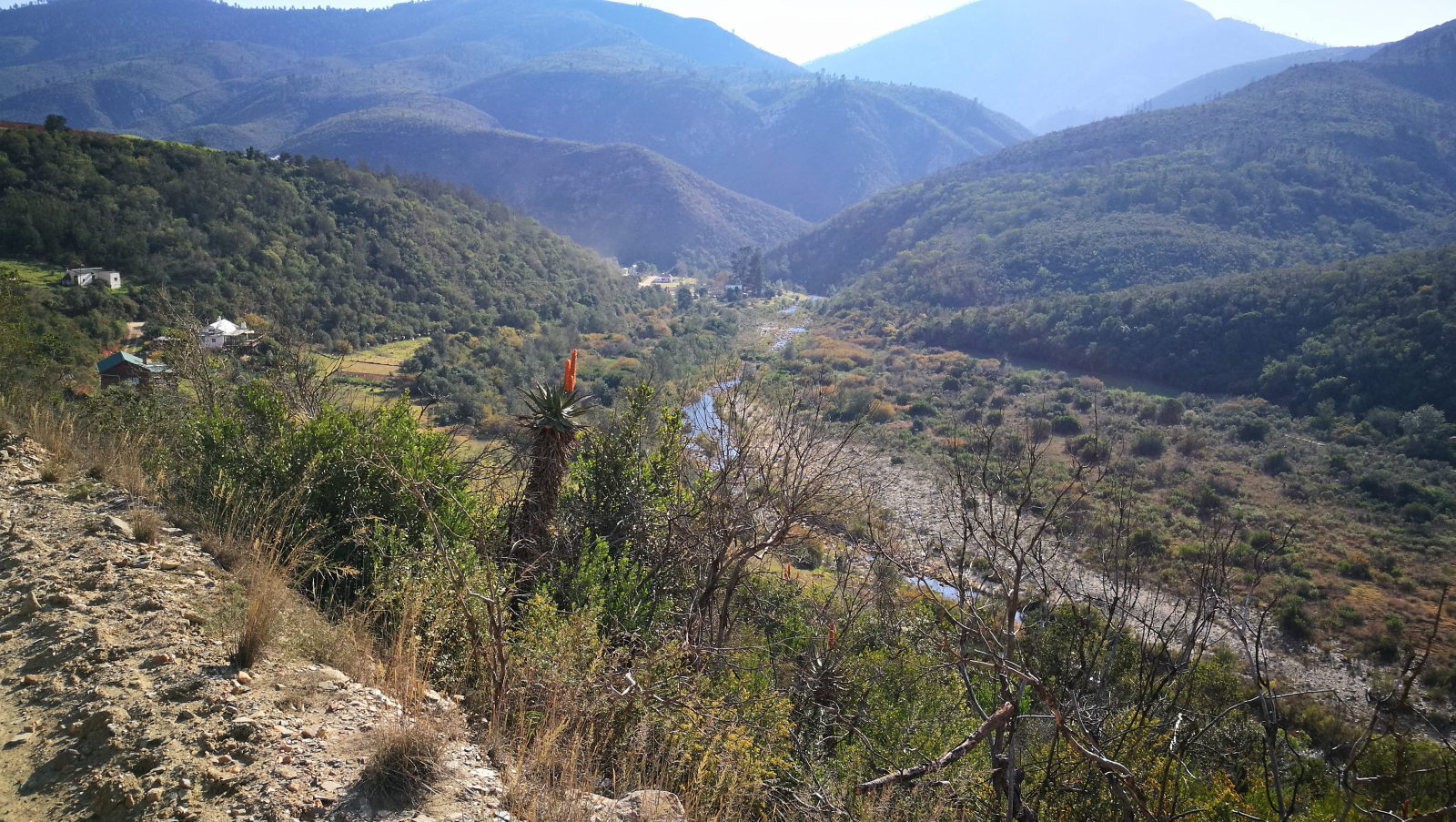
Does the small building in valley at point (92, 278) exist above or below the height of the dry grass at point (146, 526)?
below

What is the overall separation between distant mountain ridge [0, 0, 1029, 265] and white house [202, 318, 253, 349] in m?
73.1

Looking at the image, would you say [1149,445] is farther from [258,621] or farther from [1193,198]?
[1193,198]

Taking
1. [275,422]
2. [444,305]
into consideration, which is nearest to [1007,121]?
[444,305]

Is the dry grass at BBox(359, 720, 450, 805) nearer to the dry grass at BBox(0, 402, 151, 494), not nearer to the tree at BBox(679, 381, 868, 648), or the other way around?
the tree at BBox(679, 381, 868, 648)

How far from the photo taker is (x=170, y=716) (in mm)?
2842

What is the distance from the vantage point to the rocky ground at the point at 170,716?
251cm

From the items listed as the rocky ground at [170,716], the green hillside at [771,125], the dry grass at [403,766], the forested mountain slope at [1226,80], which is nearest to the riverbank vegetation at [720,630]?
the rocky ground at [170,716]

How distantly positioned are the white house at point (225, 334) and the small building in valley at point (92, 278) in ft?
23.5

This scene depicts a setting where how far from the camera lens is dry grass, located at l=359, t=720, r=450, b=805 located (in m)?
2.69

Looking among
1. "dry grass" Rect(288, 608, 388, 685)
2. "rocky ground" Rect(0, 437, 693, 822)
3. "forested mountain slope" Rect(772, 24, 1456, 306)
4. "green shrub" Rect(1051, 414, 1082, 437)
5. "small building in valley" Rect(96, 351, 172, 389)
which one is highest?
"forested mountain slope" Rect(772, 24, 1456, 306)

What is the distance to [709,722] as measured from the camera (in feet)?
11.5

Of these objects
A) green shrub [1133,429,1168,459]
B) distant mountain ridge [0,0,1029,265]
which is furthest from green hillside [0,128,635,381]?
distant mountain ridge [0,0,1029,265]

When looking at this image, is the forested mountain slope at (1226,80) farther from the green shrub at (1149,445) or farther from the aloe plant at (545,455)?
the aloe plant at (545,455)

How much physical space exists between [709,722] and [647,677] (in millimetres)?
468
